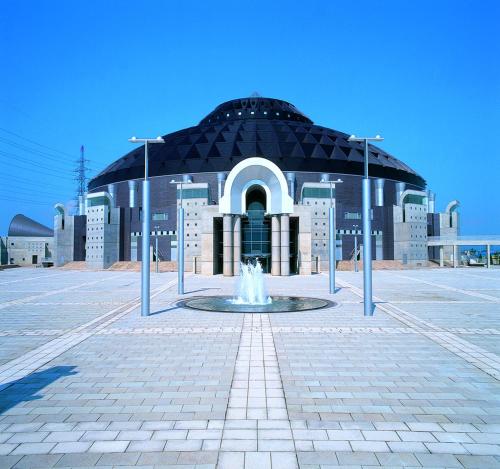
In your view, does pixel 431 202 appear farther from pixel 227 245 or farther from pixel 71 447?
pixel 71 447

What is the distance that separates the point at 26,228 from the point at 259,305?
309 feet

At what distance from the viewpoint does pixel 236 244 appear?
3666cm

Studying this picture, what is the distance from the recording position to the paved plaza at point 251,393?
15.8 feet

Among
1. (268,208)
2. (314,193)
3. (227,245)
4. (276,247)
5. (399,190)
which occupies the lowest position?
(276,247)

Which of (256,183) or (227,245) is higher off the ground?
(256,183)

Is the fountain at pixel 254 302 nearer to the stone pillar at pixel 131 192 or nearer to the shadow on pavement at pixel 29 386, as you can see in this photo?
the shadow on pavement at pixel 29 386

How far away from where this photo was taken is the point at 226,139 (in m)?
59.5

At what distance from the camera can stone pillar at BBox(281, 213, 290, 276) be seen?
3600cm

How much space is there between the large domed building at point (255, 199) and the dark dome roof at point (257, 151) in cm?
16

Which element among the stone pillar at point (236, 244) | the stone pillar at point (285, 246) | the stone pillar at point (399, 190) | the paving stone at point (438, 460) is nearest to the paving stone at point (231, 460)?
the paving stone at point (438, 460)

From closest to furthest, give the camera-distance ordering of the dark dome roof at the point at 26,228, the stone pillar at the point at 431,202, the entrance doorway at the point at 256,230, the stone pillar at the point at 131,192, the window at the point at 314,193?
the entrance doorway at the point at 256,230
the window at the point at 314,193
the stone pillar at the point at 131,192
the stone pillar at the point at 431,202
the dark dome roof at the point at 26,228

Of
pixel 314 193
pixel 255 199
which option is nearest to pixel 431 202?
pixel 314 193

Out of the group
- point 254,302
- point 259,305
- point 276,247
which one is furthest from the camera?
point 276,247

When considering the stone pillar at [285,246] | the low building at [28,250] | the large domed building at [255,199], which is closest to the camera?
the stone pillar at [285,246]
